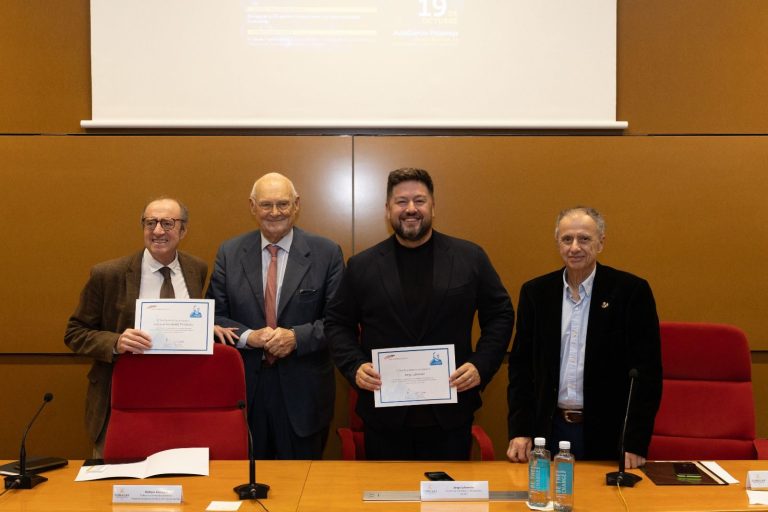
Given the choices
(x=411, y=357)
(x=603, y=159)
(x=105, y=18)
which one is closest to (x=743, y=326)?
(x=603, y=159)

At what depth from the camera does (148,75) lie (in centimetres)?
422

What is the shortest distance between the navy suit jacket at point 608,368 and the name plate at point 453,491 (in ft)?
1.77

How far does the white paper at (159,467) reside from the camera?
2.50 metres

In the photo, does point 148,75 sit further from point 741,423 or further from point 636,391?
point 741,423

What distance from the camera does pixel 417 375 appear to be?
2697 millimetres

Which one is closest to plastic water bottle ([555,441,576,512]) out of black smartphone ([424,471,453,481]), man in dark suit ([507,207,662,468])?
black smartphone ([424,471,453,481])

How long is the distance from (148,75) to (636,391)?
3190mm

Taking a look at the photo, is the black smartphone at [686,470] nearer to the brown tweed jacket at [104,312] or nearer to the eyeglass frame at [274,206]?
the eyeglass frame at [274,206]

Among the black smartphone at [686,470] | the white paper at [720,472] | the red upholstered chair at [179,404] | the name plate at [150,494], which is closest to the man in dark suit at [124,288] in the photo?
the red upholstered chair at [179,404]

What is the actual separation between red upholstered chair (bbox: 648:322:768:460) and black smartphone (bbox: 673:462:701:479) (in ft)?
1.61

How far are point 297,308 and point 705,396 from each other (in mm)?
1843

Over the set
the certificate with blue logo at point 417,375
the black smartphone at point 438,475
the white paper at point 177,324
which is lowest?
the black smartphone at point 438,475

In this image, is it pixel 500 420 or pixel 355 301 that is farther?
pixel 500 420

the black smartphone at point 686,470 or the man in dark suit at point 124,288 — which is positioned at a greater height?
the man in dark suit at point 124,288
